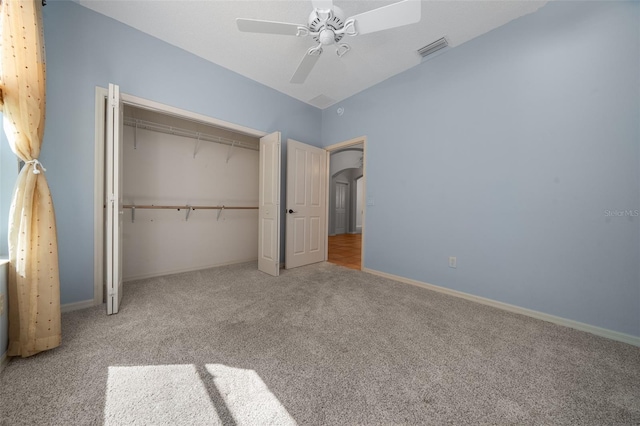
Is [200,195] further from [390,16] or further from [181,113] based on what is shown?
[390,16]

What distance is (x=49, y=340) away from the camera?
140cm

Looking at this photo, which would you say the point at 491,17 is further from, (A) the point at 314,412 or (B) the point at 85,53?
(B) the point at 85,53

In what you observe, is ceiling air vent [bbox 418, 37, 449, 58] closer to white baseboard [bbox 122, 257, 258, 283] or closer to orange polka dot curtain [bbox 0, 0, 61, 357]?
orange polka dot curtain [bbox 0, 0, 61, 357]

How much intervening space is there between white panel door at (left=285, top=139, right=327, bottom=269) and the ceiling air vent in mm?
1925

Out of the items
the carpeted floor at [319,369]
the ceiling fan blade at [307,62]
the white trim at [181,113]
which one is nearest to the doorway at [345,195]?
the white trim at [181,113]

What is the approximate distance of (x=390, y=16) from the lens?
1614mm

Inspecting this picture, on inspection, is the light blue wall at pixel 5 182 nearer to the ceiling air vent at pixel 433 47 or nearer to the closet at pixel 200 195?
the closet at pixel 200 195

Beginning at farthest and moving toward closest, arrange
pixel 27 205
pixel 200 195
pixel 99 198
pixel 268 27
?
pixel 200 195 < pixel 99 198 < pixel 268 27 < pixel 27 205

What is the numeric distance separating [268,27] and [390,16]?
931 millimetres

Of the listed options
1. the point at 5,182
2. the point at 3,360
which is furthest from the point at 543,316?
the point at 5,182

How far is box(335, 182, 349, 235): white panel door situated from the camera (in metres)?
8.38

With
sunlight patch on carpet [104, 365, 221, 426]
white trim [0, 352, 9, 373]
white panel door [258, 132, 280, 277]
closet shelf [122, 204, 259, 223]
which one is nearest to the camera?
sunlight patch on carpet [104, 365, 221, 426]

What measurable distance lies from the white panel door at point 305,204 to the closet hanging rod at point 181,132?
3.10 feet

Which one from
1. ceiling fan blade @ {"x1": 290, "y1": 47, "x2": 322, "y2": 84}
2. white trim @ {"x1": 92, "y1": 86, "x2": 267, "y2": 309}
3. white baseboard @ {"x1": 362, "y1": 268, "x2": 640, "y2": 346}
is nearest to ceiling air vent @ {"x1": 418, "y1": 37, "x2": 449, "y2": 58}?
ceiling fan blade @ {"x1": 290, "y1": 47, "x2": 322, "y2": 84}
